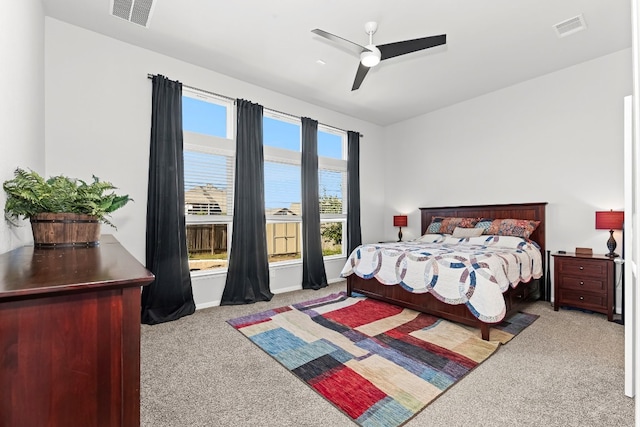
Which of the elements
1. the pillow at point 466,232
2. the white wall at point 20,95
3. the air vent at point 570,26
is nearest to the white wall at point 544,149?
the pillow at point 466,232

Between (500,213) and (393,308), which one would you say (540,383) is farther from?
(500,213)

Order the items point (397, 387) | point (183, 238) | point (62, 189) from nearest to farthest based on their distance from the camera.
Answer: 1. point (62, 189)
2. point (397, 387)
3. point (183, 238)

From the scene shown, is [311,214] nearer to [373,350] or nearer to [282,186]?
[282,186]

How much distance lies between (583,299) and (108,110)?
5622 mm

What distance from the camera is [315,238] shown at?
468cm

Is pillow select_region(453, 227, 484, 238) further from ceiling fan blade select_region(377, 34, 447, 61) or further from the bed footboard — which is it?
ceiling fan blade select_region(377, 34, 447, 61)

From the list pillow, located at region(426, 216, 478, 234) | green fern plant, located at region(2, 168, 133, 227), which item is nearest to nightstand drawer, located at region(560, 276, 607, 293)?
pillow, located at region(426, 216, 478, 234)

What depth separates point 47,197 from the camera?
1479mm

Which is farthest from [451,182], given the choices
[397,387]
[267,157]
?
[397,387]

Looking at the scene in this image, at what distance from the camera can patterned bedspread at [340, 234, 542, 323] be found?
8.95 feet

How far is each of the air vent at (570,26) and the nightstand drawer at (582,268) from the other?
8.02 feet

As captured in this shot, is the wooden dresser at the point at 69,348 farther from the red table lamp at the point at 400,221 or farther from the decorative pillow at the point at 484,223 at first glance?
the red table lamp at the point at 400,221

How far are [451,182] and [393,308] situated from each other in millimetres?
2605

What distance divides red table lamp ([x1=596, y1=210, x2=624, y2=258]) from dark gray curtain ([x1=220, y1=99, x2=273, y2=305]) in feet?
13.1
